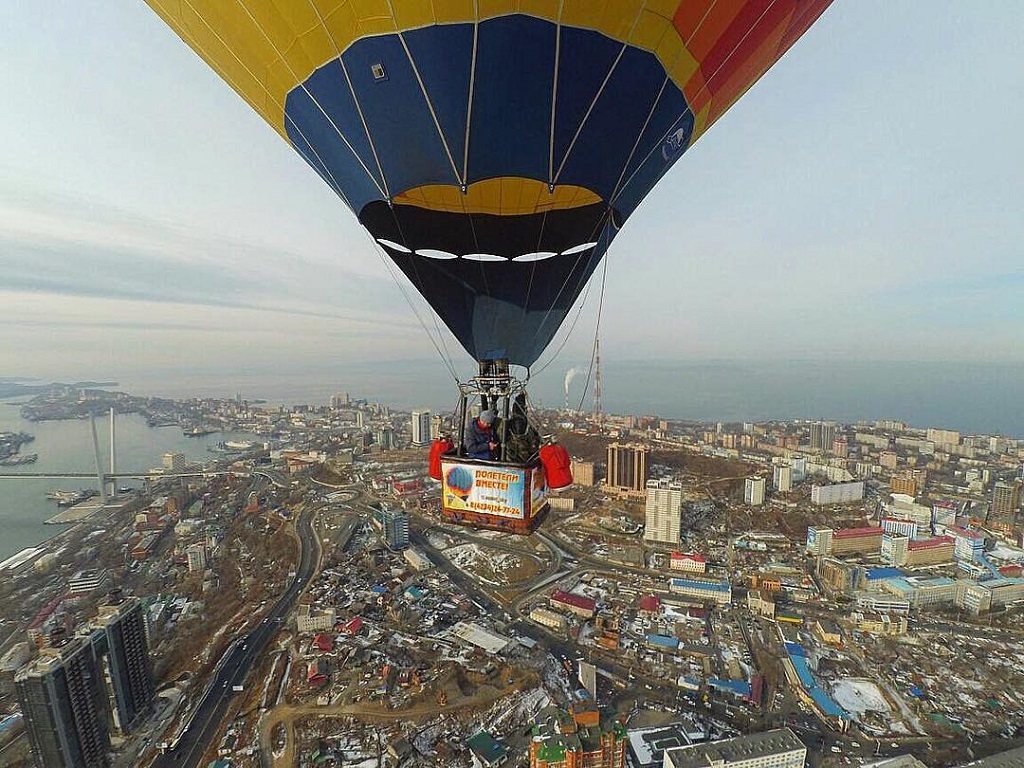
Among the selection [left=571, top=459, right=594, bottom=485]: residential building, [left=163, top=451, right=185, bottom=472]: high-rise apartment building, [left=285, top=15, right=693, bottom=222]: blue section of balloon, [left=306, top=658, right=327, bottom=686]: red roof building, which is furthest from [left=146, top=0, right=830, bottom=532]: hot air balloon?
[left=163, top=451, right=185, bottom=472]: high-rise apartment building

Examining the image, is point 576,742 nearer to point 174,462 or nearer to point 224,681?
point 224,681

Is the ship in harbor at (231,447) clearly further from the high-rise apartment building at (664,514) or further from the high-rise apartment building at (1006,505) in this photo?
the high-rise apartment building at (1006,505)

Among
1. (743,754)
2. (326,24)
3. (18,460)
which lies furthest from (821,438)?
(18,460)

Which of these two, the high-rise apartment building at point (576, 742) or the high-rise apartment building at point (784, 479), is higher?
the high-rise apartment building at point (784, 479)

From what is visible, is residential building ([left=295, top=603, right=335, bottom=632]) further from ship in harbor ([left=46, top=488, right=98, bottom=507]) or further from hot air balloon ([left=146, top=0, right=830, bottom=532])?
ship in harbor ([left=46, top=488, right=98, bottom=507])

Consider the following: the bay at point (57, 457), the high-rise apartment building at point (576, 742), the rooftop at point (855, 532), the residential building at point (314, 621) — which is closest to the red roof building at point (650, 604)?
the high-rise apartment building at point (576, 742)

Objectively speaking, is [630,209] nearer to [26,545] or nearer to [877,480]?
[26,545]
